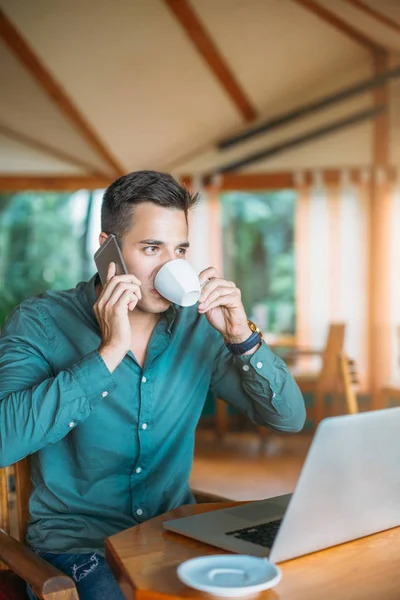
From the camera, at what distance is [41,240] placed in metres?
7.00

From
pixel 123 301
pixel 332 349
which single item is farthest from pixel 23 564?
pixel 332 349

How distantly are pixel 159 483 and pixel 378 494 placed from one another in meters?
0.62

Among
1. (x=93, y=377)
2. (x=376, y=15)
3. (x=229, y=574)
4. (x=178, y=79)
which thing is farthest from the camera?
(x=178, y=79)

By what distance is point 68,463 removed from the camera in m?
1.59

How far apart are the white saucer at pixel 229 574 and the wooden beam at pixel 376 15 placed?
486 cm

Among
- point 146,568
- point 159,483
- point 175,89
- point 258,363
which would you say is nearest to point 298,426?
point 258,363

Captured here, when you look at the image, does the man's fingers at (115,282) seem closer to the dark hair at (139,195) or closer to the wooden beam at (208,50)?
the dark hair at (139,195)

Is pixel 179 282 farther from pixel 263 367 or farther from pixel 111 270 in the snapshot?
pixel 263 367

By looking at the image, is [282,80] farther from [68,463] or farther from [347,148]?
[68,463]

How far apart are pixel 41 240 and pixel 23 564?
598cm

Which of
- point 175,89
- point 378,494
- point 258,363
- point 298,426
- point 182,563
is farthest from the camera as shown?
point 175,89

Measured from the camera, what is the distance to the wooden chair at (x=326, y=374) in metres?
5.65

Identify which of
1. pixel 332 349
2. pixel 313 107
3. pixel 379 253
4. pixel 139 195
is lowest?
pixel 332 349

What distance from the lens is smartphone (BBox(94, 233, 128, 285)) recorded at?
1573mm
